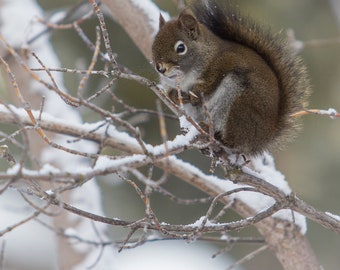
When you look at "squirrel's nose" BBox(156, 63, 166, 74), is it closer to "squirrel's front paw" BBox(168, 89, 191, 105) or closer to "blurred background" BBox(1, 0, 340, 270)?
"squirrel's front paw" BBox(168, 89, 191, 105)

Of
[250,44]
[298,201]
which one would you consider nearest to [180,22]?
[250,44]

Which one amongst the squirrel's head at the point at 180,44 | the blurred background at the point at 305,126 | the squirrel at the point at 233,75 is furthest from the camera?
the blurred background at the point at 305,126

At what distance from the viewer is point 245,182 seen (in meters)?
2.00

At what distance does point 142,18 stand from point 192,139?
3.14 feet

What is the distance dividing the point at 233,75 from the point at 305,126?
12.7 feet

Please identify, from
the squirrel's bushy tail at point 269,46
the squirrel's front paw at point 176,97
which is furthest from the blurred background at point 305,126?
the squirrel's front paw at point 176,97

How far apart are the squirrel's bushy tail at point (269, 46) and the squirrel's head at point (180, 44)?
84 millimetres

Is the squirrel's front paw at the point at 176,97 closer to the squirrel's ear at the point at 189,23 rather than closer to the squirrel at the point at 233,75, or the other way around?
the squirrel at the point at 233,75

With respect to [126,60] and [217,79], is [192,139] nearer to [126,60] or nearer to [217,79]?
[217,79]

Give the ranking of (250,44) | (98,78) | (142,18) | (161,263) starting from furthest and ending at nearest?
(98,78)
(161,263)
(142,18)
(250,44)

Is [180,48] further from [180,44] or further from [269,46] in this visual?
[269,46]

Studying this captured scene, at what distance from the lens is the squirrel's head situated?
95.2 inches

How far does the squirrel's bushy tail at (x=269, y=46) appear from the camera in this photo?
231 centimetres

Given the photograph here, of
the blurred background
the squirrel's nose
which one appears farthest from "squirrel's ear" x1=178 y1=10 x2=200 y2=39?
the blurred background
